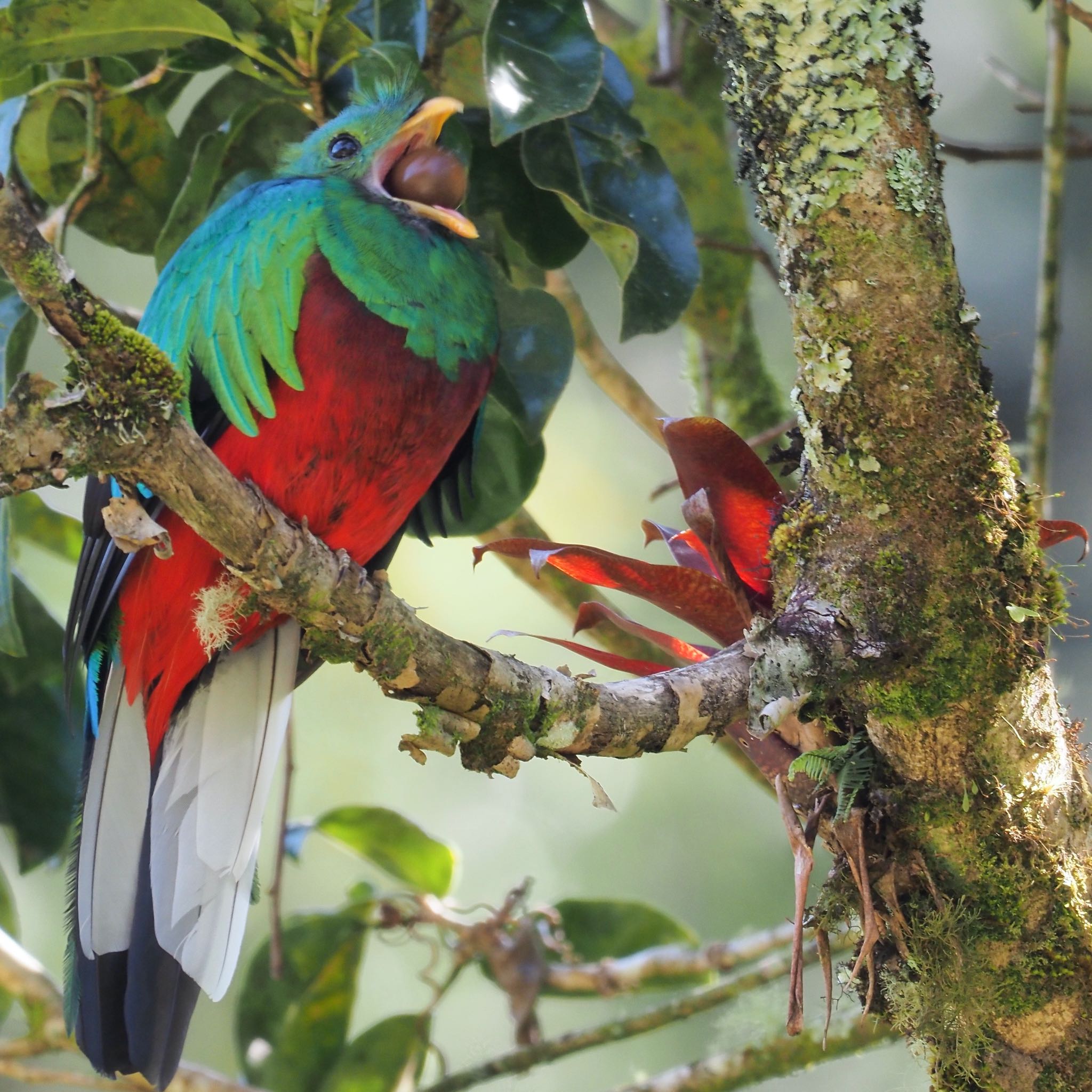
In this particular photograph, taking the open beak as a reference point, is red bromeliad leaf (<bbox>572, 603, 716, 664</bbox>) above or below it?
below

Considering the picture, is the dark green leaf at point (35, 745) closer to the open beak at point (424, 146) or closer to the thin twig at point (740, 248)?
the open beak at point (424, 146)

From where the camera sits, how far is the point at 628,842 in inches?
194

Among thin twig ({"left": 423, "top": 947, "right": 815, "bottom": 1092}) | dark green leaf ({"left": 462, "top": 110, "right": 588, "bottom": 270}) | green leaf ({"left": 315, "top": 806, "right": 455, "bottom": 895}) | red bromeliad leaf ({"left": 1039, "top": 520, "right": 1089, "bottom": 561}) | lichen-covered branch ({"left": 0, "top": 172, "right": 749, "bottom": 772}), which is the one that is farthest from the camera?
green leaf ({"left": 315, "top": 806, "right": 455, "bottom": 895})

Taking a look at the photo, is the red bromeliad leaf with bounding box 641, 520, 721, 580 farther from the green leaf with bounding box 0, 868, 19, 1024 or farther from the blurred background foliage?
the green leaf with bounding box 0, 868, 19, 1024

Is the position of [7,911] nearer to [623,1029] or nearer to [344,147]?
[623,1029]

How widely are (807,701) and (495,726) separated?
0.37 metres

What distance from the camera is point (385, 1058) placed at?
2.65 m

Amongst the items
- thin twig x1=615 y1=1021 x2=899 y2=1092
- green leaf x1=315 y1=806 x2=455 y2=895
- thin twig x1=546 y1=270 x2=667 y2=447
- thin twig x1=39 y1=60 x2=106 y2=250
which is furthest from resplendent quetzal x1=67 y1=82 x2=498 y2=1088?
thin twig x1=615 y1=1021 x2=899 y2=1092

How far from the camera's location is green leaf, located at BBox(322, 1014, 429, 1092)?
2627mm

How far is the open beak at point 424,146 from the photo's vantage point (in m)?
1.98

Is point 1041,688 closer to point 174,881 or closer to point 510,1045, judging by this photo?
point 174,881

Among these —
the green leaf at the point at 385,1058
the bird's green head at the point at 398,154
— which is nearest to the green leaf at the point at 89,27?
the bird's green head at the point at 398,154

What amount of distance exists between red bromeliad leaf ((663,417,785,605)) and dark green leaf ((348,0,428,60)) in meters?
0.99

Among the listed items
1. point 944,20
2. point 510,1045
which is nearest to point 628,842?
point 510,1045
